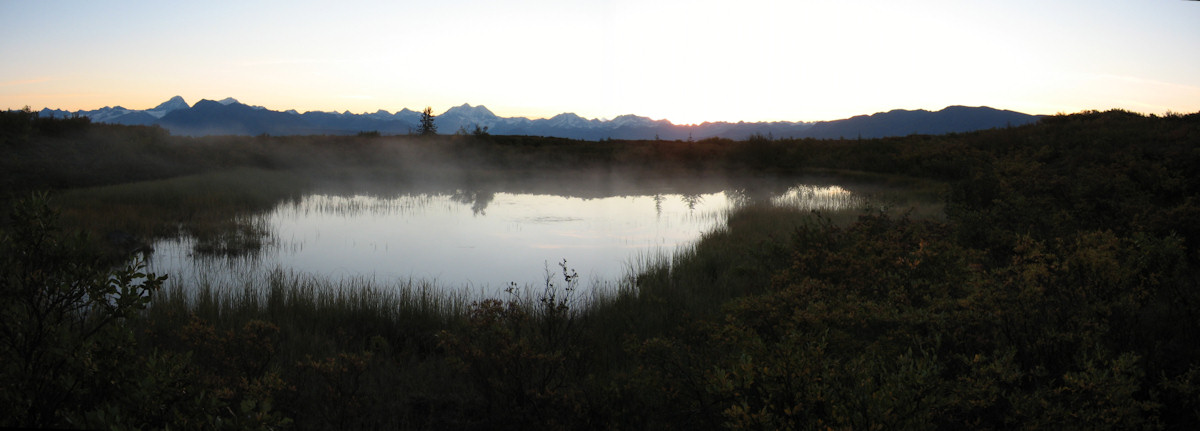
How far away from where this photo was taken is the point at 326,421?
4.18 meters

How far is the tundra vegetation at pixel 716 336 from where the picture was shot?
287cm

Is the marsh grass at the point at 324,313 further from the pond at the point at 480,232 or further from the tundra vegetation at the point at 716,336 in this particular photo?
the pond at the point at 480,232

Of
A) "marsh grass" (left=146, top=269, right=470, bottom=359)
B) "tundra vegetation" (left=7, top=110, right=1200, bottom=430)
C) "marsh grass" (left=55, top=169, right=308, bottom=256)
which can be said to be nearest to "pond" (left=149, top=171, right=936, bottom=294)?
"marsh grass" (left=55, top=169, right=308, bottom=256)

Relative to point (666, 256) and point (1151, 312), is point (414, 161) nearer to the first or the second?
point (666, 256)

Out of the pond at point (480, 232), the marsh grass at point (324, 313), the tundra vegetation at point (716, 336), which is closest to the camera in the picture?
the tundra vegetation at point (716, 336)

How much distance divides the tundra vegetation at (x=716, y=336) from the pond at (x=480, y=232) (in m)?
1.11

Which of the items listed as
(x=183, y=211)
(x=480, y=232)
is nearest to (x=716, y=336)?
(x=480, y=232)

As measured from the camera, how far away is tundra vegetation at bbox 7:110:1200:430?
2.87 meters

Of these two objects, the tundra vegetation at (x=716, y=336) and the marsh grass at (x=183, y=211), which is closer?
the tundra vegetation at (x=716, y=336)

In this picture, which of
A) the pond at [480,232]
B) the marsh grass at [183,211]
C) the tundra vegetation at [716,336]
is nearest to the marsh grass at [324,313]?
the tundra vegetation at [716,336]

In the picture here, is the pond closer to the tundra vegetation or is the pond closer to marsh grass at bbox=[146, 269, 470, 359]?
the tundra vegetation

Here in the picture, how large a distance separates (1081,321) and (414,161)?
3730cm

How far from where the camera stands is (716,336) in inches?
180

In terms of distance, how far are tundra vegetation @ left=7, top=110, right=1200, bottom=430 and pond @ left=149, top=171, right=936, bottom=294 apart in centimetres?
111
